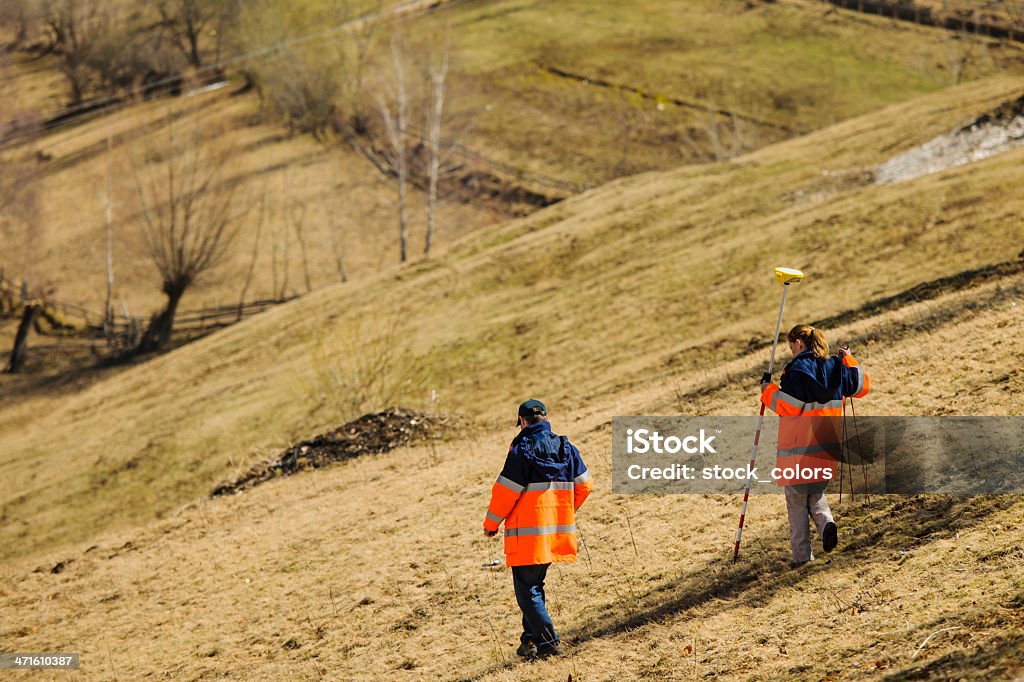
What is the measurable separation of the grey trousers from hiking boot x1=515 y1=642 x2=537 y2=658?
2904mm

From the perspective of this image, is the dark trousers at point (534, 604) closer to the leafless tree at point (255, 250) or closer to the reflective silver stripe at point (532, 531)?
the reflective silver stripe at point (532, 531)

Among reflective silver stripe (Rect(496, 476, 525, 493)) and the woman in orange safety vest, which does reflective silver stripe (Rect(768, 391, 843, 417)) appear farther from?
Result: reflective silver stripe (Rect(496, 476, 525, 493))

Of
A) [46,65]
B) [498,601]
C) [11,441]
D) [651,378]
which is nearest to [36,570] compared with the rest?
[498,601]

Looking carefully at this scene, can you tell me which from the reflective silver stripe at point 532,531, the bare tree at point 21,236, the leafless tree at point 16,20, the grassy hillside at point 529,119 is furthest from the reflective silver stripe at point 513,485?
the leafless tree at point 16,20

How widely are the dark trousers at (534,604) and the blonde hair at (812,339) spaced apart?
340 centimetres

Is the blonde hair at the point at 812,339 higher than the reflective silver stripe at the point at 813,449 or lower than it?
higher

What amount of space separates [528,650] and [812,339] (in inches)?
169

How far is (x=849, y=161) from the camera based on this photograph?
35281mm

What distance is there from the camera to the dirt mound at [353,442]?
2161 cm

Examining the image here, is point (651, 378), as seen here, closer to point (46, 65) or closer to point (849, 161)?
point (849, 161)

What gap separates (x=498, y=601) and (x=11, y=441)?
32.8 metres

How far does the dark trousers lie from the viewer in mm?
9586

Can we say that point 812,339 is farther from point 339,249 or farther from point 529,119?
point 529,119

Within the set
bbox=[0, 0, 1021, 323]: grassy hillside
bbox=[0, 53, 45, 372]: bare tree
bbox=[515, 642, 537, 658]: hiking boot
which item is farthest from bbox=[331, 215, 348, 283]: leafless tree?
bbox=[515, 642, 537, 658]: hiking boot
